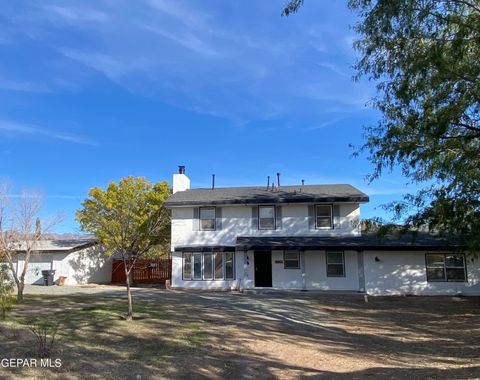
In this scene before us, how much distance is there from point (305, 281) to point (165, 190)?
35.6ft

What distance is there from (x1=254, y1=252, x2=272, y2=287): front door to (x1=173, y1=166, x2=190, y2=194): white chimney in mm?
7383

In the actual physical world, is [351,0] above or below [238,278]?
above

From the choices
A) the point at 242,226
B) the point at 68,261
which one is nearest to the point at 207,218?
the point at 242,226

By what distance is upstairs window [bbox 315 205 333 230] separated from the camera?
25.5 meters

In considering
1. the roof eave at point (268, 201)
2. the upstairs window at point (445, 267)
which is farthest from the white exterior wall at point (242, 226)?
→ the upstairs window at point (445, 267)

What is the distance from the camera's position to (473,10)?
8.90 metres

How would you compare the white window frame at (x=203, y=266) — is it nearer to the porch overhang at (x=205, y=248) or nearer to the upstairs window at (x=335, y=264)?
the porch overhang at (x=205, y=248)

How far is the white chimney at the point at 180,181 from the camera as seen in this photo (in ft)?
95.9

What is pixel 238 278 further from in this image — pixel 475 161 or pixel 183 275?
pixel 475 161

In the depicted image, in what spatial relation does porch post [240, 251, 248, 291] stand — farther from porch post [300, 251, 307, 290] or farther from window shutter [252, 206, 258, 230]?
porch post [300, 251, 307, 290]

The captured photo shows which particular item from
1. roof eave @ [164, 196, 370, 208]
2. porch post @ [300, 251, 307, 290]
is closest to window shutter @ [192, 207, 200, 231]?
roof eave @ [164, 196, 370, 208]

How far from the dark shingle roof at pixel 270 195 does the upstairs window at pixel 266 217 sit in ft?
2.05

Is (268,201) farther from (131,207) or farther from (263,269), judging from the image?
(131,207)

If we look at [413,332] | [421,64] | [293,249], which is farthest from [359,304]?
[421,64]
